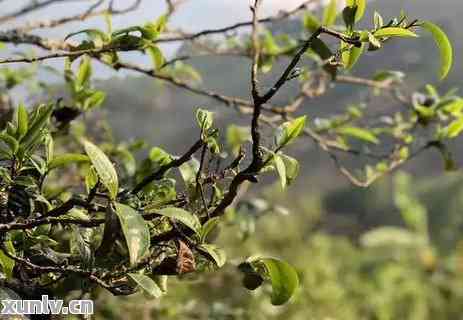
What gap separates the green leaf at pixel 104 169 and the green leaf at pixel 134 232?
0.03m

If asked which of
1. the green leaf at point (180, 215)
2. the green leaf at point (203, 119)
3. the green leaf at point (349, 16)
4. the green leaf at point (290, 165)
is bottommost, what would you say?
the green leaf at point (180, 215)

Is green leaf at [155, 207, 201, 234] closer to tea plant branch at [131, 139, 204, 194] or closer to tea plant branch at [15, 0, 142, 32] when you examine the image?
tea plant branch at [131, 139, 204, 194]

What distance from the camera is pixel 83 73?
33.8 inches

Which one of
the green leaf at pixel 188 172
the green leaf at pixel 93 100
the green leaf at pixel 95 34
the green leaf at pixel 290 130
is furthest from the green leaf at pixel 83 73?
the green leaf at pixel 290 130

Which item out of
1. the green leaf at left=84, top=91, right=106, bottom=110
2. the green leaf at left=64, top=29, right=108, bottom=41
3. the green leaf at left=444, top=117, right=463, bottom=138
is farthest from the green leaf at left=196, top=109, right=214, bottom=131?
the green leaf at left=444, top=117, right=463, bottom=138

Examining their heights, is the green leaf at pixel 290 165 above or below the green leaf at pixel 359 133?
below

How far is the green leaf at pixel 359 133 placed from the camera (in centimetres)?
111

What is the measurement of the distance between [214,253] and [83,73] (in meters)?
0.46

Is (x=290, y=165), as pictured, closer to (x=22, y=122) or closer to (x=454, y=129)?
(x=22, y=122)

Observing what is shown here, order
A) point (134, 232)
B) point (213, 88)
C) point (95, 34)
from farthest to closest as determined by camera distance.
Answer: point (213, 88) → point (95, 34) → point (134, 232)

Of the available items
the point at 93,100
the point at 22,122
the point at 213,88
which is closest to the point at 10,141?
the point at 22,122

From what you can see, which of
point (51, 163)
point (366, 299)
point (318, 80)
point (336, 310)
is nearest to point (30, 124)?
point (51, 163)

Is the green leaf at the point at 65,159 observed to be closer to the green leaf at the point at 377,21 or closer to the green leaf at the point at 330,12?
the green leaf at the point at 377,21

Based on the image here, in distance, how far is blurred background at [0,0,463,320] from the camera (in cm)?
145
